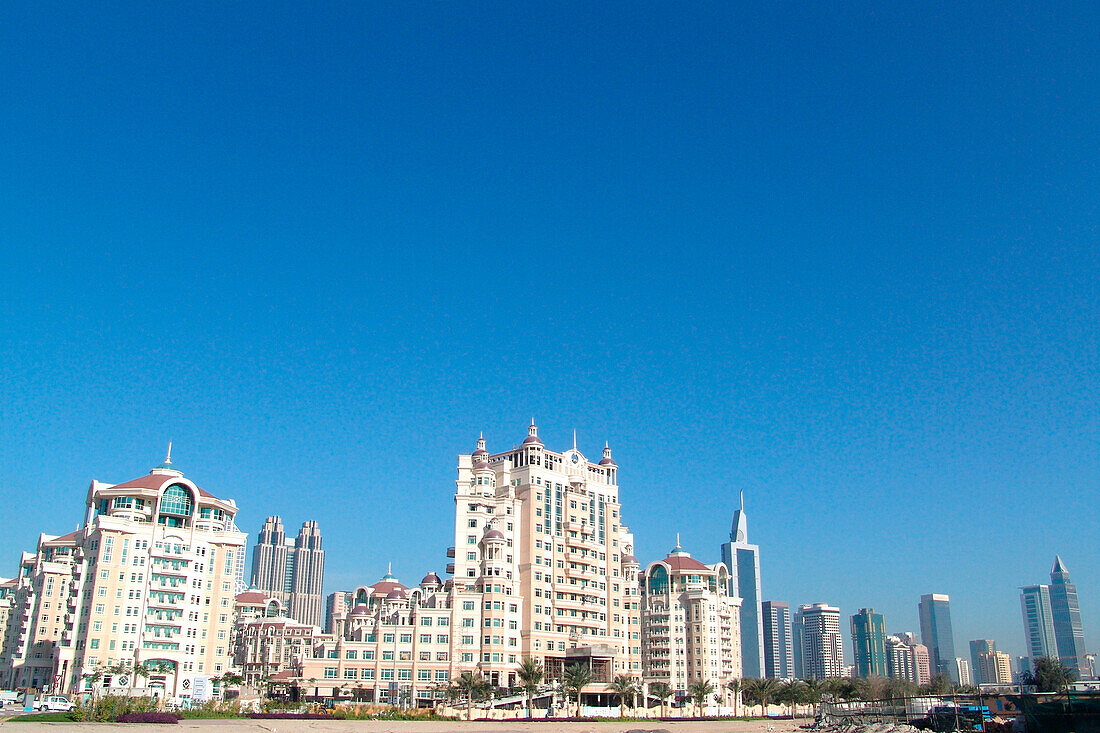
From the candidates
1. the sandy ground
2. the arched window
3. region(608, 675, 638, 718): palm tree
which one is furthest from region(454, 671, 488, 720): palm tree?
the arched window

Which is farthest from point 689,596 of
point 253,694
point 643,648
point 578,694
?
point 253,694

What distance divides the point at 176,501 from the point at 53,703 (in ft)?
108

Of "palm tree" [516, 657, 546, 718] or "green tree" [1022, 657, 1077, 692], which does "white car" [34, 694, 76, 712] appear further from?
"green tree" [1022, 657, 1077, 692]

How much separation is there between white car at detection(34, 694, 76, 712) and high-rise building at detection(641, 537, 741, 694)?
96798mm

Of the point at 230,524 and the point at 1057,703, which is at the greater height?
the point at 230,524

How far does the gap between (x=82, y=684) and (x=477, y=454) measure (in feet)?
189

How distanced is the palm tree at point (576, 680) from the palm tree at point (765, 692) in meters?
36.2

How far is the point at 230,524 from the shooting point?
126125mm

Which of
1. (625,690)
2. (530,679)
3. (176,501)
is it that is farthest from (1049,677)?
(176,501)

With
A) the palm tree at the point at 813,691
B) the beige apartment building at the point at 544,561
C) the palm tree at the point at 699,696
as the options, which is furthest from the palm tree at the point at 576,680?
the palm tree at the point at 813,691

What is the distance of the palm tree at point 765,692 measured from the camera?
14425 cm

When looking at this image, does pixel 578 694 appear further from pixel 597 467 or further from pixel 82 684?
pixel 82 684

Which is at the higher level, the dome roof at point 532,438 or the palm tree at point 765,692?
the dome roof at point 532,438

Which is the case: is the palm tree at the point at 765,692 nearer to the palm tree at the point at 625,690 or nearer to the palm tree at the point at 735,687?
the palm tree at the point at 735,687
